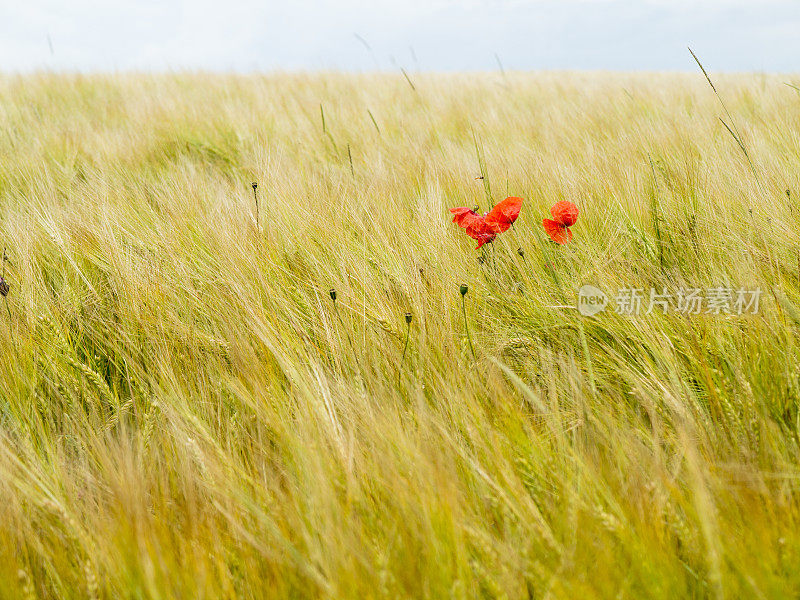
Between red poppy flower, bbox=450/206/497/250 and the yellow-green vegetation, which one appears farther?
red poppy flower, bbox=450/206/497/250

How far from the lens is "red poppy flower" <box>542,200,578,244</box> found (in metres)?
1.20

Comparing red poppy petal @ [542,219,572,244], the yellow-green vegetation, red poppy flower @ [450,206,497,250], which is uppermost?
red poppy flower @ [450,206,497,250]

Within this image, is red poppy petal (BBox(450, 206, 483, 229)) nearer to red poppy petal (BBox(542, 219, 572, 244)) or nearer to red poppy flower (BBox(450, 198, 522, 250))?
red poppy flower (BBox(450, 198, 522, 250))

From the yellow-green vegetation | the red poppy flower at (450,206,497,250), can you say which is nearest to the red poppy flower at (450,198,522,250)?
the red poppy flower at (450,206,497,250)

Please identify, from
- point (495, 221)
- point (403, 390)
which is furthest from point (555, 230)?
point (403, 390)

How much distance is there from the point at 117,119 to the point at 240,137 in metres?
1.30

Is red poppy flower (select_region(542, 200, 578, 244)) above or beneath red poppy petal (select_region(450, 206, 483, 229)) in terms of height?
beneath

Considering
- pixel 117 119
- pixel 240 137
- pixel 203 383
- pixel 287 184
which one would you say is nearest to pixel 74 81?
pixel 117 119

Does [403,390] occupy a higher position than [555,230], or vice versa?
[555,230]

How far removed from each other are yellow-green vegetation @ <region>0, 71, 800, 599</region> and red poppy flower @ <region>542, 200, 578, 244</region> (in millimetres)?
79

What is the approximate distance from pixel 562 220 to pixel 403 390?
1.70 feet

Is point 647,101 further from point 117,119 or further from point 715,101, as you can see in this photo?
point 117,119

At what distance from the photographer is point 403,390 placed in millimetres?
993

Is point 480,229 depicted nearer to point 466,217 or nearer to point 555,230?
point 466,217
